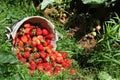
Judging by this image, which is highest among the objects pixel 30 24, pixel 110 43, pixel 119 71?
pixel 30 24

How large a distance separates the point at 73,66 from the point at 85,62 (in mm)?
129

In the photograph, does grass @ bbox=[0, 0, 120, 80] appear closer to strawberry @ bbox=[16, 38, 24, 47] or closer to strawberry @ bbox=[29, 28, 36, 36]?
strawberry @ bbox=[16, 38, 24, 47]

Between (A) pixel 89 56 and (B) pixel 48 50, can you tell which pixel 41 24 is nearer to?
→ (B) pixel 48 50

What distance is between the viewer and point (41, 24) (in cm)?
447

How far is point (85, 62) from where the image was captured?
14.0 ft

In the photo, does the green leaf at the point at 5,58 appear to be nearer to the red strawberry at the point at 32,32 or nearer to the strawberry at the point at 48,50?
the strawberry at the point at 48,50

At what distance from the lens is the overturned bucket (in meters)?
4.13

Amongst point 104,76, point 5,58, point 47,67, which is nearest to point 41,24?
point 47,67

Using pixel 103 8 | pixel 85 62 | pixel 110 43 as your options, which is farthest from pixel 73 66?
pixel 103 8

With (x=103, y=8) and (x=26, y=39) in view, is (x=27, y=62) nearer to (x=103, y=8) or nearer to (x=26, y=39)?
(x=26, y=39)

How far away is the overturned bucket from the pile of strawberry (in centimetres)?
4

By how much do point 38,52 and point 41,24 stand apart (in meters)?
0.36

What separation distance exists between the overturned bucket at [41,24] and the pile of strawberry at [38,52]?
39 mm

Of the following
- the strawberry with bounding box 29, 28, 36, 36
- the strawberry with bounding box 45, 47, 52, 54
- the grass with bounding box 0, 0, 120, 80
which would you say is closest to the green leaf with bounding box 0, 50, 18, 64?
the grass with bounding box 0, 0, 120, 80
